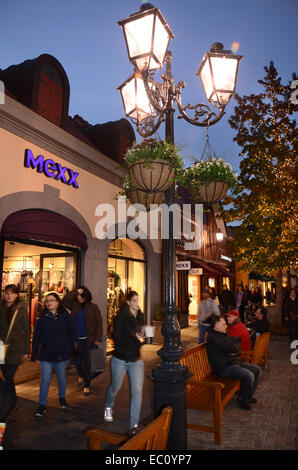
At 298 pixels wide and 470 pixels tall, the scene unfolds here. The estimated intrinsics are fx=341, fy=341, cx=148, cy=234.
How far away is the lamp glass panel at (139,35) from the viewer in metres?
4.46

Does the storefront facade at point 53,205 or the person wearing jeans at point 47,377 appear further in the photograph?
the storefront facade at point 53,205

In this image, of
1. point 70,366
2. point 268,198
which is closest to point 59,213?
point 70,366

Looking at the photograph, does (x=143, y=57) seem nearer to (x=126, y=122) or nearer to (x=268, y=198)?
(x=126, y=122)

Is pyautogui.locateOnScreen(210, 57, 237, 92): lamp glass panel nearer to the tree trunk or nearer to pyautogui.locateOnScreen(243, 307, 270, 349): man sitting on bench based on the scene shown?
pyautogui.locateOnScreen(243, 307, 270, 349): man sitting on bench

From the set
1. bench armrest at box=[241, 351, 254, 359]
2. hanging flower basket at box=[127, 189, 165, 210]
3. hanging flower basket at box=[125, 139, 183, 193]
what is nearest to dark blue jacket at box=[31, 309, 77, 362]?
hanging flower basket at box=[127, 189, 165, 210]

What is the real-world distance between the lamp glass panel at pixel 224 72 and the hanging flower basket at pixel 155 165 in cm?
159

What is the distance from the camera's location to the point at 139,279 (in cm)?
1240

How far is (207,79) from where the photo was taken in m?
5.28

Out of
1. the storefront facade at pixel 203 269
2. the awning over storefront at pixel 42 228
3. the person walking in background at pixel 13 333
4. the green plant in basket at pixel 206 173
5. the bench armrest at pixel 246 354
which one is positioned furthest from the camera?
the storefront facade at pixel 203 269

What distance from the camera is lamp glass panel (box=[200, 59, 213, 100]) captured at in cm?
519

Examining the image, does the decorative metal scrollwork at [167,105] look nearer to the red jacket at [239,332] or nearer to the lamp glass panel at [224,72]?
the lamp glass panel at [224,72]

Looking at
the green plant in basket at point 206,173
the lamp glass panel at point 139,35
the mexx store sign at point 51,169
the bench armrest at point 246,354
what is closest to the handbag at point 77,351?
the bench armrest at point 246,354

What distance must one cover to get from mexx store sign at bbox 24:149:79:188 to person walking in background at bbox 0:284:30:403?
3151 millimetres

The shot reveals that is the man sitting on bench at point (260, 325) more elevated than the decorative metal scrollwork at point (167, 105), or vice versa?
the decorative metal scrollwork at point (167, 105)
